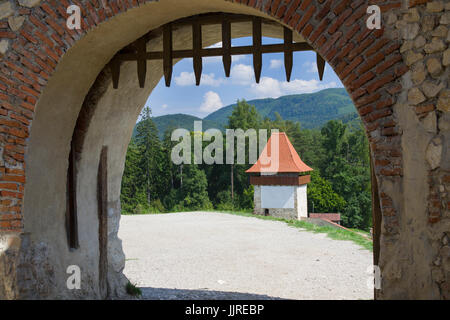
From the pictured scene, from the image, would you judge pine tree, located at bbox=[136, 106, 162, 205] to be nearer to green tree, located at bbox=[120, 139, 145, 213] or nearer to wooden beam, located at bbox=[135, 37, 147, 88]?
green tree, located at bbox=[120, 139, 145, 213]

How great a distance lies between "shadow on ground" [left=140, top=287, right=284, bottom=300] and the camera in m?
6.06

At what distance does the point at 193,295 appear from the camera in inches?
246

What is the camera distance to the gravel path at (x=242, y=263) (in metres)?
6.59

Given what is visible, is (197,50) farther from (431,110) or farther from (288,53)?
(431,110)

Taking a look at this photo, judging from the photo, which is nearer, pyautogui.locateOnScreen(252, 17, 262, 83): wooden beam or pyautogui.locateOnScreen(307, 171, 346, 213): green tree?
pyautogui.locateOnScreen(252, 17, 262, 83): wooden beam

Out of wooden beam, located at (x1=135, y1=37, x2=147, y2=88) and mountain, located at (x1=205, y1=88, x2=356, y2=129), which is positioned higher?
mountain, located at (x1=205, y1=88, x2=356, y2=129)

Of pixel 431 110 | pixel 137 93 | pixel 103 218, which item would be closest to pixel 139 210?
pixel 103 218

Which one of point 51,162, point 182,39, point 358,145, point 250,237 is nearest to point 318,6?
point 182,39

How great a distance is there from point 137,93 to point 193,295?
10.9 feet

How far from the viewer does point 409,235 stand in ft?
8.59

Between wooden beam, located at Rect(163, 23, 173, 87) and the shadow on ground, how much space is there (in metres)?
3.53

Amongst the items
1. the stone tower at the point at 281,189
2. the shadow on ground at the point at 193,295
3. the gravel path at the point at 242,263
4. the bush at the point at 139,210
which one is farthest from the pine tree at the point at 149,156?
the shadow on ground at the point at 193,295

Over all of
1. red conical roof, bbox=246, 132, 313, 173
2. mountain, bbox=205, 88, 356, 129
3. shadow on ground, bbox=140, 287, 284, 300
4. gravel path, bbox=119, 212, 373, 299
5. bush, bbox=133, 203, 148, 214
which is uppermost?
mountain, bbox=205, 88, 356, 129

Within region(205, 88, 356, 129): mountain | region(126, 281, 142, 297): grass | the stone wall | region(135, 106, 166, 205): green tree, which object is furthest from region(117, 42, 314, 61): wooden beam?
region(205, 88, 356, 129): mountain
